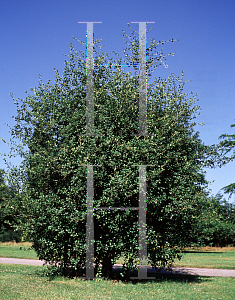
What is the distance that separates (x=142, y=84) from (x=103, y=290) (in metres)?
8.23

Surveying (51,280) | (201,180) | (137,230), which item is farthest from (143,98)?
(51,280)

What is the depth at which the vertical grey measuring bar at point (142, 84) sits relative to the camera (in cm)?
1316

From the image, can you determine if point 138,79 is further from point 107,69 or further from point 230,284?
point 230,284

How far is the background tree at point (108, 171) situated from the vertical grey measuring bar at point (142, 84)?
23 centimetres

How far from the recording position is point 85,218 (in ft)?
38.6

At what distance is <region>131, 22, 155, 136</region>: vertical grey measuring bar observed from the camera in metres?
13.2

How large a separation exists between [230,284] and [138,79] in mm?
9202

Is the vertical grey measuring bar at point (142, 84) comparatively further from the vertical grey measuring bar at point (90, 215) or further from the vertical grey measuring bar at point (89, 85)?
the vertical grey measuring bar at point (90, 215)

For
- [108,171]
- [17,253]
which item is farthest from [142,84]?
[17,253]

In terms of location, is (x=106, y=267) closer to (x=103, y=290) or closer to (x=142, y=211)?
(x=103, y=290)

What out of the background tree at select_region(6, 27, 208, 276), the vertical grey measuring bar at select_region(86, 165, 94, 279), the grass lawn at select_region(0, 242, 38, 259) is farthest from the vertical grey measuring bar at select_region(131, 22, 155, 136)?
the grass lawn at select_region(0, 242, 38, 259)

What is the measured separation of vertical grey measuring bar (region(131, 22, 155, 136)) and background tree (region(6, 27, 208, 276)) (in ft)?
0.77

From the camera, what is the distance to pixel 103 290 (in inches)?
427

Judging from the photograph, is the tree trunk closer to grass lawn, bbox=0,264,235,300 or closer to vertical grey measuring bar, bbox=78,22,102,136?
grass lawn, bbox=0,264,235,300
